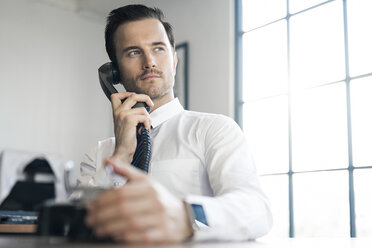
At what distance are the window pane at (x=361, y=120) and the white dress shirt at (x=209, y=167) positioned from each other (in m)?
1.57

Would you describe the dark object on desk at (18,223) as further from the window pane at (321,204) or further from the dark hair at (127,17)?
the window pane at (321,204)

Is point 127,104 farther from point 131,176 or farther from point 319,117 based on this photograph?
point 319,117

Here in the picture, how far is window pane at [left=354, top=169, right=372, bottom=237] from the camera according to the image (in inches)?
113

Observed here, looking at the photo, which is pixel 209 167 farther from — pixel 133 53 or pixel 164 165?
pixel 133 53

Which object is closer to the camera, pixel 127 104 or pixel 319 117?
pixel 127 104

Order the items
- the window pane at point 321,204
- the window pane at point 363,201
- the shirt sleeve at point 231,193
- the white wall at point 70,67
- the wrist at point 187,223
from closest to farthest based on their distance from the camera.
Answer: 1. the wrist at point 187,223
2. the shirt sleeve at point 231,193
3. the window pane at point 363,201
4. the window pane at point 321,204
5. the white wall at point 70,67

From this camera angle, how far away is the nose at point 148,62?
1.76 meters

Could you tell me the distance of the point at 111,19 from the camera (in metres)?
2.01

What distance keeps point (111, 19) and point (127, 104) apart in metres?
0.60

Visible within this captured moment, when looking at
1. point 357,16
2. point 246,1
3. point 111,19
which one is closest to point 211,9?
point 246,1

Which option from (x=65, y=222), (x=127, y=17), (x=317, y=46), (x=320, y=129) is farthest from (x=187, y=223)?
(x=317, y=46)

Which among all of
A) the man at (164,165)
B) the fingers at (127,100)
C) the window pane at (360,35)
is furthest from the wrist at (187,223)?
the window pane at (360,35)

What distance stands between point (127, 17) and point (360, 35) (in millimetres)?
1724

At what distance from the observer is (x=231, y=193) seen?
1048 mm
